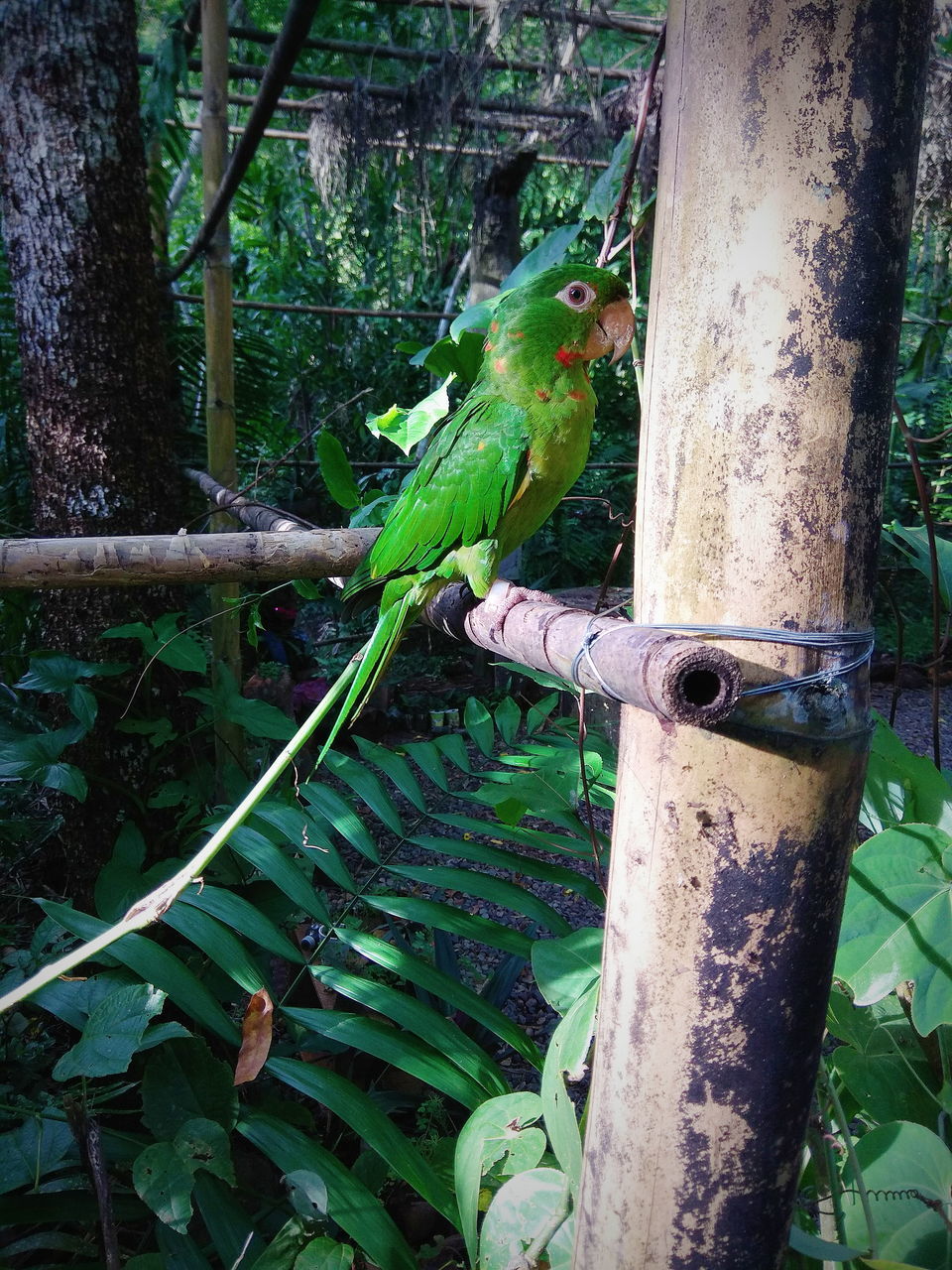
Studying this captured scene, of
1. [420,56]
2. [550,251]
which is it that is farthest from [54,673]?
[420,56]

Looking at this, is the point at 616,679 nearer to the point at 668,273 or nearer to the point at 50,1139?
the point at 668,273

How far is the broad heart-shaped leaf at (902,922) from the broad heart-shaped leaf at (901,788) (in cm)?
23

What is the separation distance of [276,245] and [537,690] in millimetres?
3974

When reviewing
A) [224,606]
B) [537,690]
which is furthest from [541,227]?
[224,606]

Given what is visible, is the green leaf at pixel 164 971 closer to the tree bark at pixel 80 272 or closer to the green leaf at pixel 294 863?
the green leaf at pixel 294 863

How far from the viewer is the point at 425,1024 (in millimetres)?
1326

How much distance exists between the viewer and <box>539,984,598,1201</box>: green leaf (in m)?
0.80

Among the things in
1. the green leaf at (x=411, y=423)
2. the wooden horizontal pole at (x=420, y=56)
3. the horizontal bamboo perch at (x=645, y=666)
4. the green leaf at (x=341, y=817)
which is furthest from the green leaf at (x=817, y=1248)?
the wooden horizontal pole at (x=420, y=56)

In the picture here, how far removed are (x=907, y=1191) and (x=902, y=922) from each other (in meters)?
0.27

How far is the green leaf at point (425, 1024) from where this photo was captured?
4.26 ft

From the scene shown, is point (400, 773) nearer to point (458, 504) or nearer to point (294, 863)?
point (294, 863)

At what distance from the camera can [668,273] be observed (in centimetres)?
58

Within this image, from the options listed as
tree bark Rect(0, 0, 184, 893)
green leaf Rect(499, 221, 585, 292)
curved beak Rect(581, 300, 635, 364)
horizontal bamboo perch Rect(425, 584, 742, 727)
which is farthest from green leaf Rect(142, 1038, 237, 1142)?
green leaf Rect(499, 221, 585, 292)

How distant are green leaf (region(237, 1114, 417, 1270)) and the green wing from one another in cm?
87
